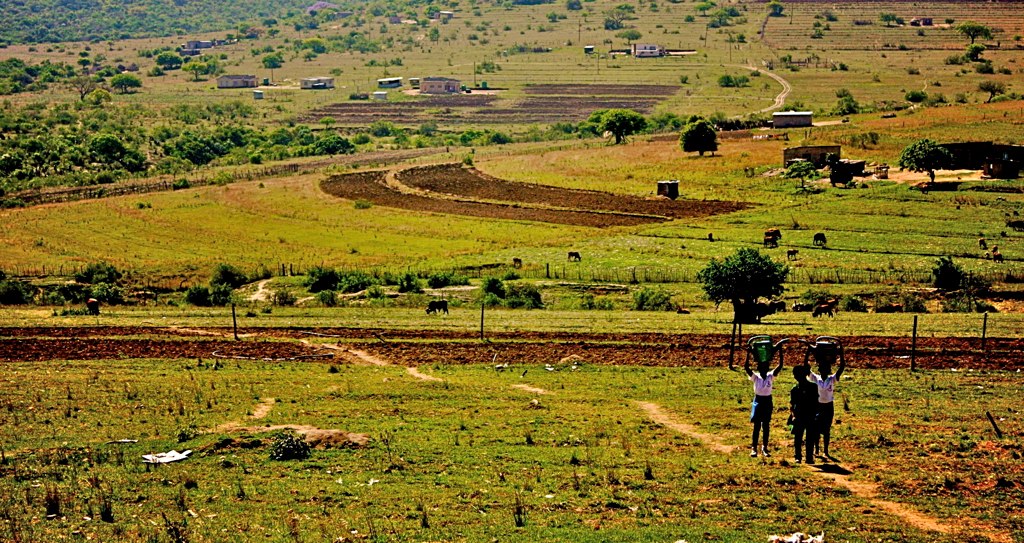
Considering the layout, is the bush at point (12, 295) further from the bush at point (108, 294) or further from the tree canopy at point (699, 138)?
the tree canopy at point (699, 138)

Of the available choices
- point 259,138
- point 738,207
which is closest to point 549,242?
point 738,207

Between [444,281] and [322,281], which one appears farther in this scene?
[444,281]

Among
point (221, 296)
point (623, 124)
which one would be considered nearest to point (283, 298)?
point (221, 296)

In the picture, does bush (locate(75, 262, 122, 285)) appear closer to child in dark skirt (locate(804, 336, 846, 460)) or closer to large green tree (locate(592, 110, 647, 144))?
child in dark skirt (locate(804, 336, 846, 460))

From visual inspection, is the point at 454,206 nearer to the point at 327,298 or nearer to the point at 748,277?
the point at 327,298

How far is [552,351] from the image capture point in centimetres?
3484

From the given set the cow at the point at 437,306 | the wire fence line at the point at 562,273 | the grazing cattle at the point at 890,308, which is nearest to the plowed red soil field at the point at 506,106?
the wire fence line at the point at 562,273

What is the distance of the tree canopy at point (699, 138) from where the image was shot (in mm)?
103688

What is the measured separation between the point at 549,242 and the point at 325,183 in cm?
3911

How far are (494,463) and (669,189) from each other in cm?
6626

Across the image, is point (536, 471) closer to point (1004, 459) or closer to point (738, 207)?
point (1004, 459)

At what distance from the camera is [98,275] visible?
6084 centimetres

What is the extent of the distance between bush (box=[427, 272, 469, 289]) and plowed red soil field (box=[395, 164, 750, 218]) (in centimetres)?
2512

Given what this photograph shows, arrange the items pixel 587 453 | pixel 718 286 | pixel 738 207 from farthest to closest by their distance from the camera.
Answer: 1. pixel 738 207
2. pixel 718 286
3. pixel 587 453
